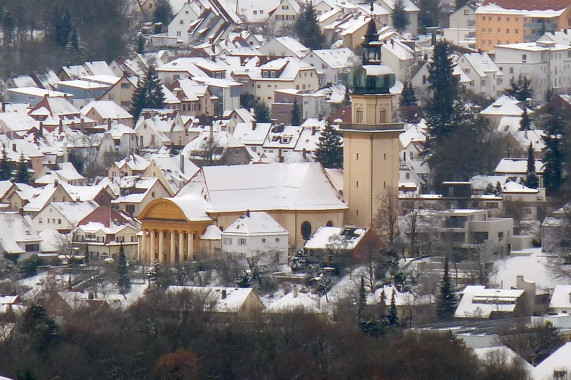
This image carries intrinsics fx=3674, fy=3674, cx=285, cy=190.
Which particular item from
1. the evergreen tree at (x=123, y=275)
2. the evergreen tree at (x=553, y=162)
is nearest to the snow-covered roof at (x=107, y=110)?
the evergreen tree at (x=553, y=162)

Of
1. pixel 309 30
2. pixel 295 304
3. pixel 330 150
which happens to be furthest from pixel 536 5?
pixel 295 304

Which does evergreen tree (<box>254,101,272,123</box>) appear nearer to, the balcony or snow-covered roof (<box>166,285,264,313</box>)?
the balcony

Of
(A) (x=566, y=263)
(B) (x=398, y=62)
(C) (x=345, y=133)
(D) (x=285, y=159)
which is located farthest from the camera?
(B) (x=398, y=62)

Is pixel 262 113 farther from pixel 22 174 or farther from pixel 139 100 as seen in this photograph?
pixel 22 174

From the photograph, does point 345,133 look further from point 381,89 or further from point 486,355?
point 486,355

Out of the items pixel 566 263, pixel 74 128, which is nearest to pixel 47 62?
pixel 74 128

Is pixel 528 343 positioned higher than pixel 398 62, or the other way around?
pixel 398 62
